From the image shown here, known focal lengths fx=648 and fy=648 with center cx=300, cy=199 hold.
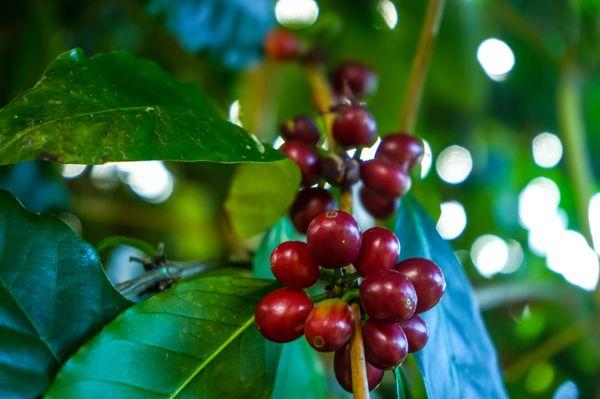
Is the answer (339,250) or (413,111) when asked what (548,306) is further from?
(339,250)

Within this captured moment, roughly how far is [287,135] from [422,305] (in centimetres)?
27

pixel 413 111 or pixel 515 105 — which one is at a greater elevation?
pixel 515 105

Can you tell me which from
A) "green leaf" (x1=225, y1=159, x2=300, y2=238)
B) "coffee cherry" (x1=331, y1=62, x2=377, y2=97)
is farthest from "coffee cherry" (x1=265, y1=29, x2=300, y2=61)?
"green leaf" (x1=225, y1=159, x2=300, y2=238)

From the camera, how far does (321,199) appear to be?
614 millimetres

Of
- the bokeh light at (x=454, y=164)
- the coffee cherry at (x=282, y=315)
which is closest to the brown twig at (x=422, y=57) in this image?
the coffee cherry at (x=282, y=315)

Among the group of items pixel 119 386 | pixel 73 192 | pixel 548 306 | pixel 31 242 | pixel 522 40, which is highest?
pixel 522 40

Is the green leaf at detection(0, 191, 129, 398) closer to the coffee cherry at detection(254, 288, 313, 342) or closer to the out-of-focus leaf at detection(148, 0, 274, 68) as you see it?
the coffee cherry at detection(254, 288, 313, 342)

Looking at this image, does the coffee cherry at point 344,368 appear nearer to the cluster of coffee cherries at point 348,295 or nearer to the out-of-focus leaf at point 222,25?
the cluster of coffee cherries at point 348,295

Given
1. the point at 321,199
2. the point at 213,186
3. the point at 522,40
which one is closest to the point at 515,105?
the point at 522,40

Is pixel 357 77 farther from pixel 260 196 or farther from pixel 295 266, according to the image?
pixel 295 266

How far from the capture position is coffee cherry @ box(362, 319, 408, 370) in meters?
0.45

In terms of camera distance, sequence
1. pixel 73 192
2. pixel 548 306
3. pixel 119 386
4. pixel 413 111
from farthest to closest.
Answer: pixel 73 192 < pixel 548 306 < pixel 413 111 < pixel 119 386

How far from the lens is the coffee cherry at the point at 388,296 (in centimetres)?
44

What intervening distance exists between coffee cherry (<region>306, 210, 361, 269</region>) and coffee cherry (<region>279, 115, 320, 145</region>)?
0.71 ft
